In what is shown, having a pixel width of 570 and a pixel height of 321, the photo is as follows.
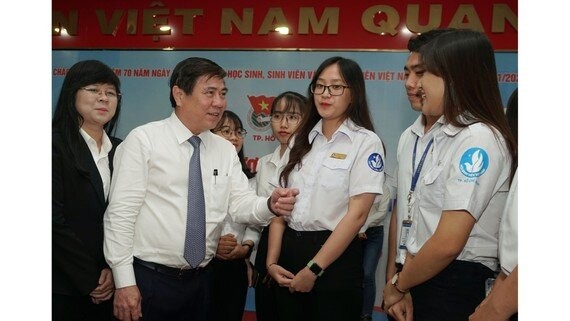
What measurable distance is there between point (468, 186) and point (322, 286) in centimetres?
96

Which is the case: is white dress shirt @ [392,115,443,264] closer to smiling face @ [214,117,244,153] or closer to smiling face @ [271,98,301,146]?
smiling face @ [271,98,301,146]

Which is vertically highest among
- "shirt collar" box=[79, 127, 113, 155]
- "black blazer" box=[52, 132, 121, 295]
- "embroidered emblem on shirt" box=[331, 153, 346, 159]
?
"shirt collar" box=[79, 127, 113, 155]

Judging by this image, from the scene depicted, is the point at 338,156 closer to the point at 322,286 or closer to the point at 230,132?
the point at 322,286

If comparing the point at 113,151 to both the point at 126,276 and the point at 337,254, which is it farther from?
the point at 337,254

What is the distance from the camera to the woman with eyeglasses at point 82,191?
233 cm

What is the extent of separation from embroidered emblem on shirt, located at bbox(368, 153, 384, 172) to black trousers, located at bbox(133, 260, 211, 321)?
866mm

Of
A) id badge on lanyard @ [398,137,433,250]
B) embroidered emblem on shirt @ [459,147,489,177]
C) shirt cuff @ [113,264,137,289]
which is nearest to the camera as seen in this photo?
embroidered emblem on shirt @ [459,147,489,177]

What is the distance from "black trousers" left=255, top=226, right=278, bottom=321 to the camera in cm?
290

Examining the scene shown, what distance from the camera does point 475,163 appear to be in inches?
67.8

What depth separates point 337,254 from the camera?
2.45 meters

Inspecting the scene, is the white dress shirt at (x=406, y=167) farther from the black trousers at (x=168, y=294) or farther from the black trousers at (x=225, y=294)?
the black trousers at (x=225, y=294)

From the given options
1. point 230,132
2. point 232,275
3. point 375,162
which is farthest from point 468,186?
point 230,132

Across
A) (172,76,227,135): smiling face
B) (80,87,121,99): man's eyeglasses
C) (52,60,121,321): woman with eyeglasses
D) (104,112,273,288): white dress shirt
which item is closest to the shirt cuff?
(104,112,273,288): white dress shirt

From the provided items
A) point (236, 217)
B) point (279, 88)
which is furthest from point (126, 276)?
point (279, 88)
